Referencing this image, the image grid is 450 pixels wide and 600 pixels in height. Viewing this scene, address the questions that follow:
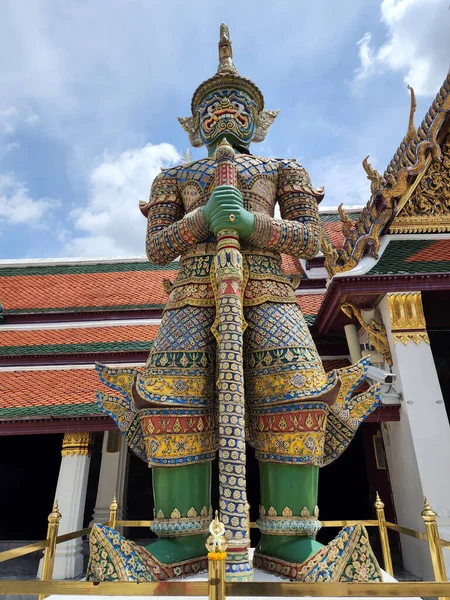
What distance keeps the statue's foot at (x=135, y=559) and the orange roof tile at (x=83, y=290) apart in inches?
217

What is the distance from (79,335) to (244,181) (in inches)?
199

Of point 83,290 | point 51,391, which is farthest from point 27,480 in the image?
point 83,290

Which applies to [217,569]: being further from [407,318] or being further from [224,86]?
[407,318]

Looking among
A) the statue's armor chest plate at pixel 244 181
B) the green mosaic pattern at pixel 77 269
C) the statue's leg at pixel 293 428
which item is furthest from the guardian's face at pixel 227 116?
the green mosaic pattern at pixel 77 269

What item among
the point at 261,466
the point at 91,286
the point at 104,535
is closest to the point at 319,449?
the point at 261,466

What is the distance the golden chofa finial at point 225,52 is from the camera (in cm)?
325

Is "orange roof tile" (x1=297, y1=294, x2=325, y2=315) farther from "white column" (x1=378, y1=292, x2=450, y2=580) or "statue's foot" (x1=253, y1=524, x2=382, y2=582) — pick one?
"statue's foot" (x1=253, y1=524, x2=382, y2=582)

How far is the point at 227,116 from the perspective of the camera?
3.05 meters

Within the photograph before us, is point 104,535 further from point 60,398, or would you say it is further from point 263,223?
point 60,398

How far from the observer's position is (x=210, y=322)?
2.66m

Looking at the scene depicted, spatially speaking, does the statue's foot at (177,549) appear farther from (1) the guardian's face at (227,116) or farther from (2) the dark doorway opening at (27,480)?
(2) the dark doorway opening at (27,480)

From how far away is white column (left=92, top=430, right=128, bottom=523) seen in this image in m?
6.23

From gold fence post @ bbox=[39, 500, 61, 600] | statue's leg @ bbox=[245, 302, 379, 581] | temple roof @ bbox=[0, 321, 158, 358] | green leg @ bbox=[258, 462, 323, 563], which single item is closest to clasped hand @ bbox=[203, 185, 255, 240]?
statue's leg @ bbox=[245, 302, 379, 581]

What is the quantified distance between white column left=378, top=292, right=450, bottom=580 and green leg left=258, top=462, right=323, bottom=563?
2277 millimetres
